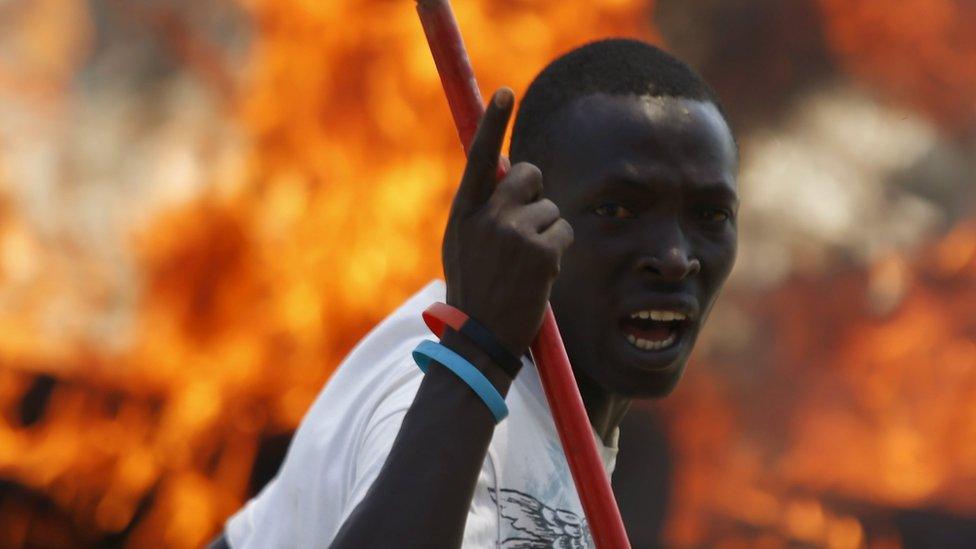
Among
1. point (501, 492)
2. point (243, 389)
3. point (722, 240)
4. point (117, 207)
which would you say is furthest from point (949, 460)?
point (501, 492)

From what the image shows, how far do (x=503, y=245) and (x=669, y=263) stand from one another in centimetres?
77

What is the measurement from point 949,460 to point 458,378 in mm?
5662

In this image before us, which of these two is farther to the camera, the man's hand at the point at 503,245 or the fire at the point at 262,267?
the fire at the point at 262,267

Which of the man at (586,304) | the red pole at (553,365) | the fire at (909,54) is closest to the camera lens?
the red pole at (553,365)

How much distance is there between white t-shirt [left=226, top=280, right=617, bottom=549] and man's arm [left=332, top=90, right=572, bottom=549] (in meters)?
0.22

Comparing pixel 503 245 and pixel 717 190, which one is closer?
pixel 503 245

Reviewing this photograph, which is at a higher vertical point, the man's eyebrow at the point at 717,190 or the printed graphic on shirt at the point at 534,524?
the man's eyebrow at the point at 717,190

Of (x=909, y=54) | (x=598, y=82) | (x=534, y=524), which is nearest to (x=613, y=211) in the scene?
(x=598, y=82)

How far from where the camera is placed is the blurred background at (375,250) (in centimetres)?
593

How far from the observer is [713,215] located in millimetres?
2680

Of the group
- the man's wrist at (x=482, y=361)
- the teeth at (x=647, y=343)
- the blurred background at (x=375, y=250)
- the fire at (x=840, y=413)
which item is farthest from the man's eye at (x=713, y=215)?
the fire at (x=840, y=413)

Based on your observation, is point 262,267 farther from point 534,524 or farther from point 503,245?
point 503,245

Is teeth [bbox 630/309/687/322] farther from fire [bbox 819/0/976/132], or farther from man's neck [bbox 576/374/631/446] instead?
fire [bbox 819/0/976/132]

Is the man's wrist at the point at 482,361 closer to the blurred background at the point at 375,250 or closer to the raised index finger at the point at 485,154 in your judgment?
the raised index finger at the point at 485,154
